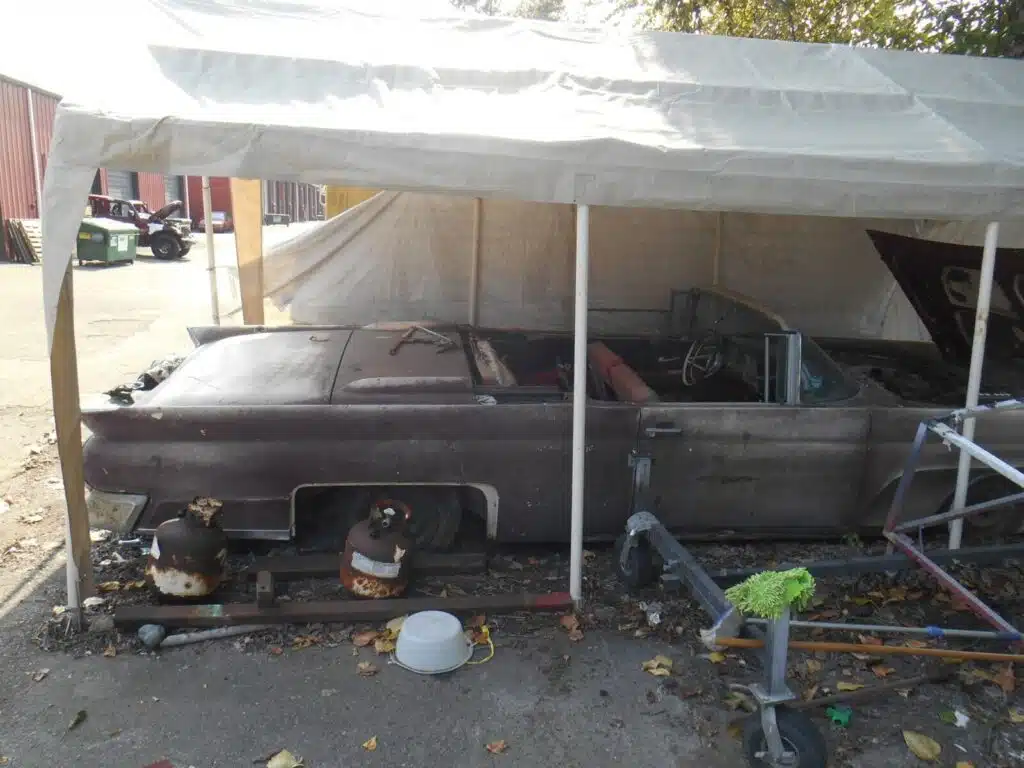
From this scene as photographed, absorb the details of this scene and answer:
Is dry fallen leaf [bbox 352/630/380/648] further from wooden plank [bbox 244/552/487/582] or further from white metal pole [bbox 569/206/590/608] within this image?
white metal pole [bbox 569/206/590/608]

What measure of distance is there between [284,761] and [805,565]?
2374mm

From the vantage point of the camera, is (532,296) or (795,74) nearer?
Answer: (795,74)

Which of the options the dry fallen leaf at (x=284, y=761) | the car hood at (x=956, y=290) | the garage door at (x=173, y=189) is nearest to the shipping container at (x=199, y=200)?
the garage door at (x=173, y=189)

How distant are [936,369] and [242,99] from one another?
4.84 m

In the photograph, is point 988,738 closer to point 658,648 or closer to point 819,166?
point 658,648

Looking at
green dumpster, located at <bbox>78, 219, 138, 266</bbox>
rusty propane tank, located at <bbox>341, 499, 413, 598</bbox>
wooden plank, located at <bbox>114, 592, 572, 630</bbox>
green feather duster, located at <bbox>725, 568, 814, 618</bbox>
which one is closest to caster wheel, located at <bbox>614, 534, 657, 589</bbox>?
wooden plank, located at <bbox>114, 592, 572, 630</bbox>

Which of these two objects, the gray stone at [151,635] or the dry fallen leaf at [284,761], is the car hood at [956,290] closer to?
the dry fallen leaf at [284,761]

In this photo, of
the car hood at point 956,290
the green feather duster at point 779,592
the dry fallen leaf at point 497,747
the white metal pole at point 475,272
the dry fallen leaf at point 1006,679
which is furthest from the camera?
the white metal pole at point 475,272

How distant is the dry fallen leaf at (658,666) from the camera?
342 centimetres

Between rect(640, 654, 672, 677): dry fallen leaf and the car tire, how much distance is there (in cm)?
1945

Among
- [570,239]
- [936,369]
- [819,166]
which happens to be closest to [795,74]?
[819,166]

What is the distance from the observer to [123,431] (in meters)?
3.67

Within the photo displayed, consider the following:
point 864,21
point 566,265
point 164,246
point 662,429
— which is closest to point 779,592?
point 662,429

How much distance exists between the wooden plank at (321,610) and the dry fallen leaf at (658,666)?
19.8 inches
